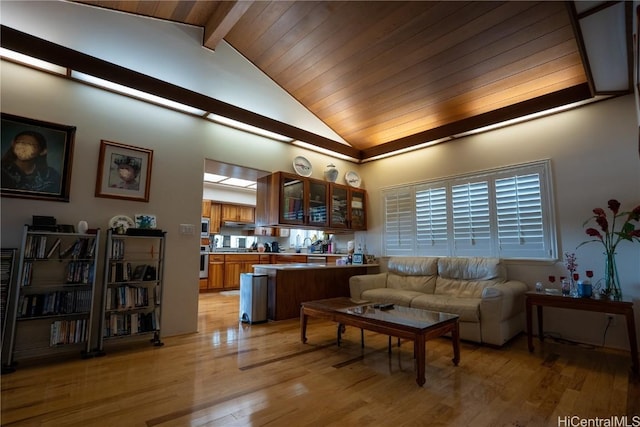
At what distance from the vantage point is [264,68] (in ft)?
14.7

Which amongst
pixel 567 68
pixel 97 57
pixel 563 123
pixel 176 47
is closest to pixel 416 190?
pixel 563 123

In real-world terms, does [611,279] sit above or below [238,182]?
below

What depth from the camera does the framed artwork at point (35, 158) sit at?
2.66 metres

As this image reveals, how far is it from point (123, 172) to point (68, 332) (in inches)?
62.8

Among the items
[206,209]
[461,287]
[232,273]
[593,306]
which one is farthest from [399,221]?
[206,209]

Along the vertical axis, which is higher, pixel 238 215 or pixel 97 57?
pixel 97 57

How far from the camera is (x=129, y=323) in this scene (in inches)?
121

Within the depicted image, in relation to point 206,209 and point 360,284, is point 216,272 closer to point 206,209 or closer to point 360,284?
point 206,209

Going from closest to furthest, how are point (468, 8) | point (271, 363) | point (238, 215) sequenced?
point (271, 363)
point (468, 8)
point (238, 215)

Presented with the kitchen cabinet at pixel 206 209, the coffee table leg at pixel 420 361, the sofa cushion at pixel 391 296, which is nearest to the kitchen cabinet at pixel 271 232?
the kitchen cabinet at pixel 206 209

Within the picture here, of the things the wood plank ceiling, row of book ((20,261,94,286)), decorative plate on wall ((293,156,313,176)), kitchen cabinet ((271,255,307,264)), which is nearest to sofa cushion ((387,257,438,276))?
the wood plank ceiling

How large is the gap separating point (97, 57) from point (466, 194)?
468 centimetres

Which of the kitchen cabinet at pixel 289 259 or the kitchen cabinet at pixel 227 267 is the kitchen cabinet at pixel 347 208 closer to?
the kitchen cabinet at pixel 289 259

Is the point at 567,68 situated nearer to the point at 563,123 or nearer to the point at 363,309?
the point at 563,123
